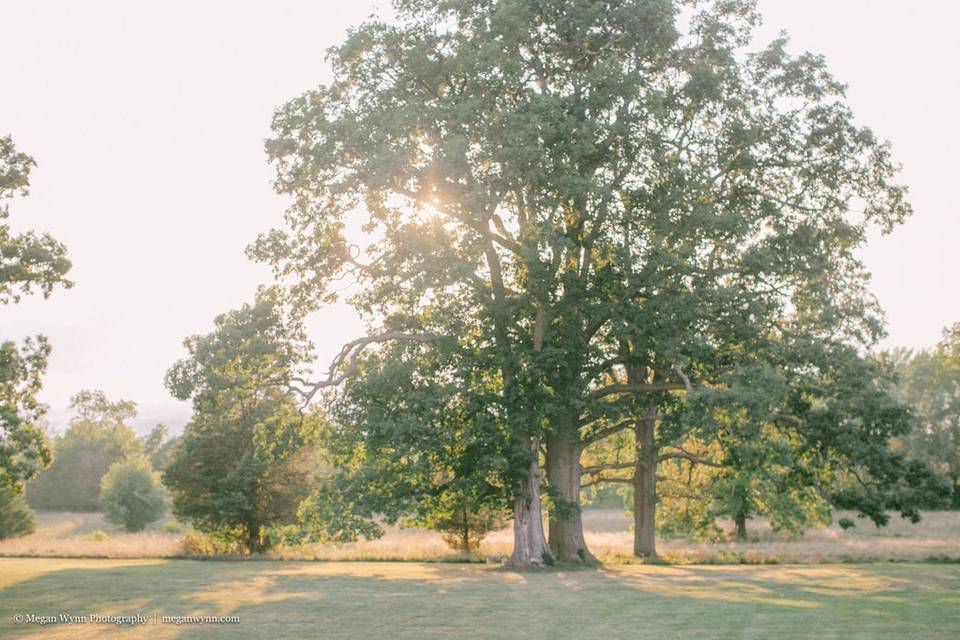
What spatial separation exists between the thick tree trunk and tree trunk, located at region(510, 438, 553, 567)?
0.77 meters

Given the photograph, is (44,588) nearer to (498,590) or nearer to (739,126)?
(498,590)

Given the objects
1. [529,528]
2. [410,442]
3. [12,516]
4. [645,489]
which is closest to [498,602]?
[410,442]

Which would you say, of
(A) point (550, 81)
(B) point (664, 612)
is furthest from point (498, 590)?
(A) point (550, 81)

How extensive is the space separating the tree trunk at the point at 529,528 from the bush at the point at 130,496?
139 feet

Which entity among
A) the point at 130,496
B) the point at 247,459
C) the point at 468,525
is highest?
the point at 247,459

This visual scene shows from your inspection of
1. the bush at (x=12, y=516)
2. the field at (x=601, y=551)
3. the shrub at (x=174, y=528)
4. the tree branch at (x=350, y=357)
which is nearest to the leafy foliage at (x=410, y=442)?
the tree branch at (x=350, y=357)

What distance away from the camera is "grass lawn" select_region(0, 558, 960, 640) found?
1412 centimetres

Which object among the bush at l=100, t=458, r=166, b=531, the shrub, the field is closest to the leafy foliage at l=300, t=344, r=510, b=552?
the field

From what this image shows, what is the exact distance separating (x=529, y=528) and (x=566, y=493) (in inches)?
87.2

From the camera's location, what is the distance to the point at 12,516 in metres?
49.8

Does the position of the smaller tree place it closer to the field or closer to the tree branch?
the field

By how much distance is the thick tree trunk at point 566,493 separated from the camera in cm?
3022

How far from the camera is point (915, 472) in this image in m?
28.1

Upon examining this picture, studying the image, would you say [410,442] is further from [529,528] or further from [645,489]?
[645,489]
